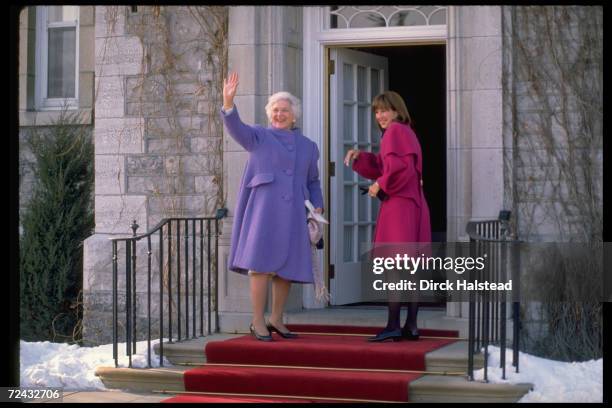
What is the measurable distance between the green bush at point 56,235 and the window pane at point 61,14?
1.25m

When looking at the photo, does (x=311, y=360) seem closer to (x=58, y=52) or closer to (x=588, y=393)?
(x=588, y=393)

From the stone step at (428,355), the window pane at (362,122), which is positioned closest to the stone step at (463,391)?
the stone step at (428,355)

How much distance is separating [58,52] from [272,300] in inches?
163

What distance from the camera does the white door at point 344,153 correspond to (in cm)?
847

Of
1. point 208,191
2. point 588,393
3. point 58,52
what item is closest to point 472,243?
point 588,393

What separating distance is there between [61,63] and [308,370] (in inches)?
197

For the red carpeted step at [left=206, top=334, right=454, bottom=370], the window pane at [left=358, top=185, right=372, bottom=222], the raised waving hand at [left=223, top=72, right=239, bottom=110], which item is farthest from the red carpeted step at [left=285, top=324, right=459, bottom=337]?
the raised waving hand at [left=223, top=72, right=239, bottom=110]

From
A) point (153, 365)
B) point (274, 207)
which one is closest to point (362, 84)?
point (274, 207)

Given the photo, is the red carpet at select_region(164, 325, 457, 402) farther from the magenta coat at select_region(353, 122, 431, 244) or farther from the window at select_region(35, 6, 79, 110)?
the window at select_region(35, 6, 79, 110)

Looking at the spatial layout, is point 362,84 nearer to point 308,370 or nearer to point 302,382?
point 308,370

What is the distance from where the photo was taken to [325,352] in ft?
22.9

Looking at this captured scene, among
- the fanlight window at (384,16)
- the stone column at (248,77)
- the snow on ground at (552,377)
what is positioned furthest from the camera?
the fanlight window at (384,16)

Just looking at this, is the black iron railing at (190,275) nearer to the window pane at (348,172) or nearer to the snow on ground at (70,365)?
the snow on ground at (70,365)
